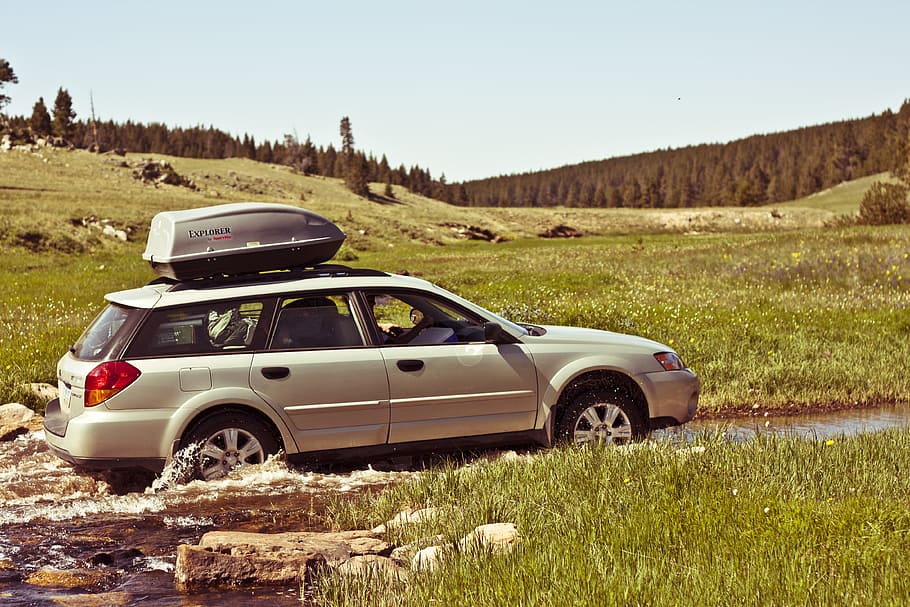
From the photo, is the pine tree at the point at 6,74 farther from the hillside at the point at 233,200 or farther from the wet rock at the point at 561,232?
the wet rock at the point at 561,232

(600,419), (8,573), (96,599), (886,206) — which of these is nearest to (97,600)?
(96,599)

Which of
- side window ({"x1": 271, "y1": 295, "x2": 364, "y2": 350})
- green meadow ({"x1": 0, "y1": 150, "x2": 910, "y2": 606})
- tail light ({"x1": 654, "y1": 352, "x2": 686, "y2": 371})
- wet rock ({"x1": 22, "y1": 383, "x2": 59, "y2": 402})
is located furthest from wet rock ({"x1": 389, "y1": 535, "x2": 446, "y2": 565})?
wet rock ({"x1": 22, "y1": 383, "x2": 59, "y2": 402})

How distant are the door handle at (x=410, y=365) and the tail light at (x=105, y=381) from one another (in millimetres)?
2036

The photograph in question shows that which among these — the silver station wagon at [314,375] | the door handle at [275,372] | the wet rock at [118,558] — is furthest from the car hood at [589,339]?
the wet rock at [118,558]

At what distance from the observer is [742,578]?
13.1 feet

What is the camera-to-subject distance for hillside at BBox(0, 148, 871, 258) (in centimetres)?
5228

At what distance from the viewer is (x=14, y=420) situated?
9.42 m

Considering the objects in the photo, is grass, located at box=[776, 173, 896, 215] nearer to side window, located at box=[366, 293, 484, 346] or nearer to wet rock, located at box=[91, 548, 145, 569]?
side window, located at box=[366, 293, 484, 346]

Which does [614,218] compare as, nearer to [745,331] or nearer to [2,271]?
[2,271]

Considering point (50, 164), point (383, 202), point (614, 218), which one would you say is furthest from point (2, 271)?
point (383, 202)

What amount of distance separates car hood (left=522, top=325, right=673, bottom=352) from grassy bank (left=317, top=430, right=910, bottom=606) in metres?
1.18

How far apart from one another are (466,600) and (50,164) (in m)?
101

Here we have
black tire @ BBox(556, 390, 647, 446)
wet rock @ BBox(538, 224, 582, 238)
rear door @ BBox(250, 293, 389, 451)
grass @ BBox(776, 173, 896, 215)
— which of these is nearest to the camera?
rear door @ BBox(250, 293, 389, 451)

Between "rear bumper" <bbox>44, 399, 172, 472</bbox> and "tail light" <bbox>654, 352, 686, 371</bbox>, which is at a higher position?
"tail light" <bbox>654, 352, 686, 371</bbox>
